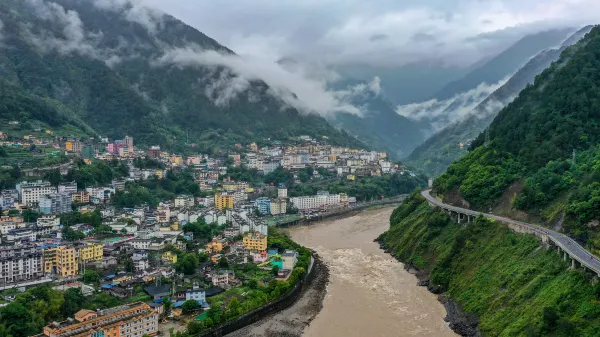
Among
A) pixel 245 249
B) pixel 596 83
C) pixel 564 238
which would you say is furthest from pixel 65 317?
pixel 596 83

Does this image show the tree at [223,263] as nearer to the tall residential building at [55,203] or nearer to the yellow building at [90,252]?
the yellow building at [90,252]

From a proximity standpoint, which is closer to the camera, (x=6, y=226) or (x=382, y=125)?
(x=6, y=226)

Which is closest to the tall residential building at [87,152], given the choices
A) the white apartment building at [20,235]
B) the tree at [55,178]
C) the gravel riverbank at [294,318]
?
the tree at [55,178]

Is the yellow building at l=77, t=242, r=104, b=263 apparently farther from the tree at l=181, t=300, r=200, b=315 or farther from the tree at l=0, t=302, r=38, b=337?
the tree at l=0, t=302, r=38, b=337

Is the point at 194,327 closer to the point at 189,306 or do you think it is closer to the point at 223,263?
the point at 189,306

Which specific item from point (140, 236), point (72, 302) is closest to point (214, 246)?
point (140, 236)

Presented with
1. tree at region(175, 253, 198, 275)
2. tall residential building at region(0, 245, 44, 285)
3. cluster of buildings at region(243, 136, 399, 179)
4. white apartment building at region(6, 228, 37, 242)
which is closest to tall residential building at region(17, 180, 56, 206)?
white apartment building at region(6, 228, 37, 242)

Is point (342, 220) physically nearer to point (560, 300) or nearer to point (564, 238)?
point (564, 238)
